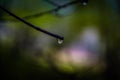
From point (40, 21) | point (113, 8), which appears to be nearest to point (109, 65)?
point (113, 8)

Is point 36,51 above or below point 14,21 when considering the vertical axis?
below

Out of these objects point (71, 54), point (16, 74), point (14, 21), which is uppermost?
point (14, 21)

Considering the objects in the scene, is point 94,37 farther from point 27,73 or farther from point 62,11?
point 27,73

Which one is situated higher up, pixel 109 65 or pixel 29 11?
pixel 29 11

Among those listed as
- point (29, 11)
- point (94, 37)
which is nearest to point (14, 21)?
point (29, 11)

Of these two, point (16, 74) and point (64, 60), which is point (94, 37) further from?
point (16, 74)
